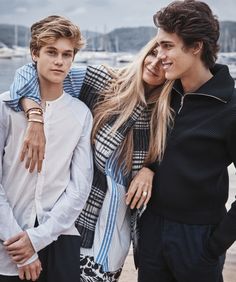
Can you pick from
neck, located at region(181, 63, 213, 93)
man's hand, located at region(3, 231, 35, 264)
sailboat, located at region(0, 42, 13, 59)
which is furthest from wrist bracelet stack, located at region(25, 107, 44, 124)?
sailboat, located at region(0, 42, 13, 59)

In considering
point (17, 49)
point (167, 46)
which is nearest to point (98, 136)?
point (167, 46)

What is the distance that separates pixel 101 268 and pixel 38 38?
1.83 feet

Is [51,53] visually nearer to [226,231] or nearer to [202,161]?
[202,161]

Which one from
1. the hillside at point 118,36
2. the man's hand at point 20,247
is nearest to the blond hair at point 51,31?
A: the man's hand at point 20,247

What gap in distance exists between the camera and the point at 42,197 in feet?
3.76

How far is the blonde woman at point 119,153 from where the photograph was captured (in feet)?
3.99

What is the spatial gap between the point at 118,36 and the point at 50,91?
9804 millimetres

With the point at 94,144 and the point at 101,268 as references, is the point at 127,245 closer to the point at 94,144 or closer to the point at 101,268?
the point at 101,268

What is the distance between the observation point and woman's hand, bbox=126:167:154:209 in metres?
1.20

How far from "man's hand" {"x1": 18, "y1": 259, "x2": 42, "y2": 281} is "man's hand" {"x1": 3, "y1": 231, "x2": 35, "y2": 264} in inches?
0.9

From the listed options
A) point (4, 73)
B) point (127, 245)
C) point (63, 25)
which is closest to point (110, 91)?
point (63, 25)

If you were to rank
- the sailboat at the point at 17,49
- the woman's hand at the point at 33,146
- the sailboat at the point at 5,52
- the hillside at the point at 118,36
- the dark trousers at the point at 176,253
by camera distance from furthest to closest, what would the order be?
the sailboat at the point at 5,52
the sailboat at the point at 17,49
the hillside at the point at 118,36
the dark trousers at the point at 176,253
the woman's hand at the point at 33,146

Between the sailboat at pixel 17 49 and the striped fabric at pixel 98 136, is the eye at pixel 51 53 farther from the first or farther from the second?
the sailboat at pixel 17 49

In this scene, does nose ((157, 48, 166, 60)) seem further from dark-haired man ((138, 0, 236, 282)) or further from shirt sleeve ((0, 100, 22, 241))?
shirt sleeve ((0, 100, 22, 241))
